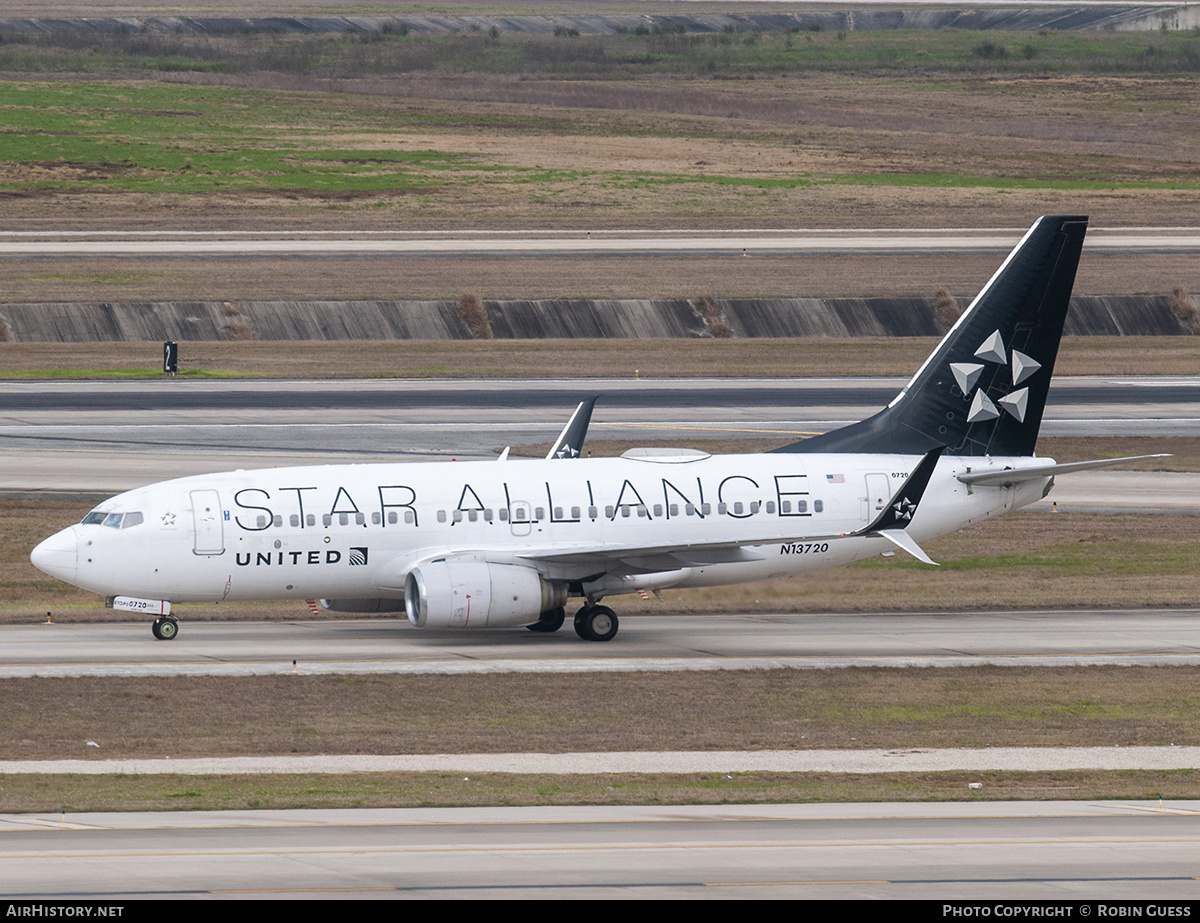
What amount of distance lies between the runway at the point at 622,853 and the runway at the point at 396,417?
35.4 metres

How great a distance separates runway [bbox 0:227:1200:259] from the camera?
101625 mm

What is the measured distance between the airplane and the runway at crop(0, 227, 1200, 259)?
57916 mm

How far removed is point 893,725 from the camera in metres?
34.6

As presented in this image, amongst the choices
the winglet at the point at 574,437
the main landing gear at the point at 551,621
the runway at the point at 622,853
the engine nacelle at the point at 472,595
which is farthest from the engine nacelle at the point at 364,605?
the runway at the point at 622,853

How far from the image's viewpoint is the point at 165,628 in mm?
41281

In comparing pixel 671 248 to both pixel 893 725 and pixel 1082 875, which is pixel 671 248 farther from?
pixel 1082 875

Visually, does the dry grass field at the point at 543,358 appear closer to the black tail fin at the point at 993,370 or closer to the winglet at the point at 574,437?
the winglet at the point at 574,437

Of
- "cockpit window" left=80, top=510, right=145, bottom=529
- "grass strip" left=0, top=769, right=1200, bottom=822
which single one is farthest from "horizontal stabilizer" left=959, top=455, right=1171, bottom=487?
"cockpit window" left=80, top=510, right=145, bottom=529

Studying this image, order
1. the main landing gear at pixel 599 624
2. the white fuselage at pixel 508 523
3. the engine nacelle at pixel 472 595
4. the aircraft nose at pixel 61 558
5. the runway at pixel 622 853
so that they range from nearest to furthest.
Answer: the runway at pixel 622 853, the aircraft nose at pixel 61 558, the engine nacelle at pixel 472 595, the white fuselage at pixel 508 523, the main landing gear at pixel 599 624

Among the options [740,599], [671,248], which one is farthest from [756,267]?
[740,599]

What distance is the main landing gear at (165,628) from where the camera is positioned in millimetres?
41219

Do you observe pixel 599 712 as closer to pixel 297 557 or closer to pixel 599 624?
pixel 599 624

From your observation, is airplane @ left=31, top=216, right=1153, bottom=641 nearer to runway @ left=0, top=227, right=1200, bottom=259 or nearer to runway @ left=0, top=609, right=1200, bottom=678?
runway @ left=0, top=609, right=1200, bottom=678

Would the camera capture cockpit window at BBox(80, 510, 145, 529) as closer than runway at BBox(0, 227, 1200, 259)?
Yes
